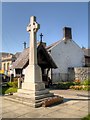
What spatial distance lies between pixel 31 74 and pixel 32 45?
154cm

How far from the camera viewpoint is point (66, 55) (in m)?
28.7

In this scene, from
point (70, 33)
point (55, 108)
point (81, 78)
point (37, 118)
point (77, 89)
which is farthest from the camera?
point (70, 33)

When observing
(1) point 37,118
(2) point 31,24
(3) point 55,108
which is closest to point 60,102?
(3) point 55,108

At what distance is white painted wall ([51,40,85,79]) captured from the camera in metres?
27.1

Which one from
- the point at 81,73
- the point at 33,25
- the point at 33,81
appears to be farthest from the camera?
the point at 81,73

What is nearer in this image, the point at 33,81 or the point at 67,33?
the point at 33,81

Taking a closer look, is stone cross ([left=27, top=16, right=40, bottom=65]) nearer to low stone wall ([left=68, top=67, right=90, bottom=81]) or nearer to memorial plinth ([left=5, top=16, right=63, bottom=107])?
memorial plinth ([left=5, top=16, right=63, bottom=107])

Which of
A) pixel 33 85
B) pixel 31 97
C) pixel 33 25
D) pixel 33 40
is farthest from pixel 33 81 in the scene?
pixel 33 25

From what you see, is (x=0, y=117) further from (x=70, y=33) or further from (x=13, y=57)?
(x=13, y=57)

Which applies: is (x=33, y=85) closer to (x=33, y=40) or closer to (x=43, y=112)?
(x=43, y=112)

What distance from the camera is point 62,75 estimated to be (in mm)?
27484

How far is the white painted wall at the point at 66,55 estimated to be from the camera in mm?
27078

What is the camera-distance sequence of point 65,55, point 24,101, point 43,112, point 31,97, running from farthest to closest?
point 65,55 → point 24,101 → point 31,97 → point 43,112

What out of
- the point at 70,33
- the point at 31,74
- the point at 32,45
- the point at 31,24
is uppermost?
the point at 70,33
